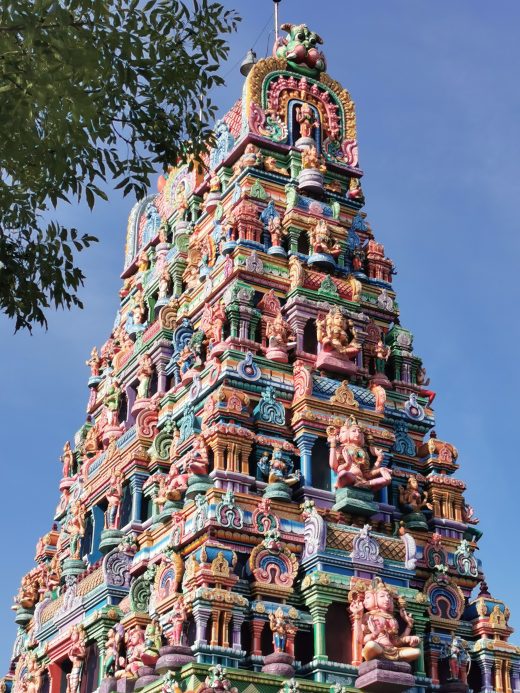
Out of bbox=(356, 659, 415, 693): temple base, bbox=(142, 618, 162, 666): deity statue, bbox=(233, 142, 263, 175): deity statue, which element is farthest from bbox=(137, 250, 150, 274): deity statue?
bbox=(356, 659, 415, 693): temple base

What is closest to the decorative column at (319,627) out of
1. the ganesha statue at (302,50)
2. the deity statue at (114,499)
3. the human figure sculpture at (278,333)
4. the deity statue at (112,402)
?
the human figure sculpture at (278,333)

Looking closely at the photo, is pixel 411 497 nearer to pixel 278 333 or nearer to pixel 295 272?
pixel 278 333

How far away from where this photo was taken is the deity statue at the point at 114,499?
26.3 metres

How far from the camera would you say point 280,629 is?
68.7 ft

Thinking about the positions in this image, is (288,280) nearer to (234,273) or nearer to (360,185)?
(234,273)

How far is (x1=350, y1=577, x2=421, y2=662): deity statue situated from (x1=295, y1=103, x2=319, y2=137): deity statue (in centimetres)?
1291

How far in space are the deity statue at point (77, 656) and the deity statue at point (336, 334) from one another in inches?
321

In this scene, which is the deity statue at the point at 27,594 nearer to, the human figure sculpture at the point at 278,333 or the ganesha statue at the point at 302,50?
the human figure sculpture at the point at 278,333

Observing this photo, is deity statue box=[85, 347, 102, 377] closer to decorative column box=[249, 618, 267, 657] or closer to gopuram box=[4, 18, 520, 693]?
gopuram box=[4, 18, 520, 693]

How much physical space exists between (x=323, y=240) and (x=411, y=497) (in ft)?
21.6

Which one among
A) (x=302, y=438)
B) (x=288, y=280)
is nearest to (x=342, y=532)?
(x=302, y=438)

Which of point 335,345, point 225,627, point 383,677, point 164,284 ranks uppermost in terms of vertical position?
point 164,284

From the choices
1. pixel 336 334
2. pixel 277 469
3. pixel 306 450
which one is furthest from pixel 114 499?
pixel 336 334

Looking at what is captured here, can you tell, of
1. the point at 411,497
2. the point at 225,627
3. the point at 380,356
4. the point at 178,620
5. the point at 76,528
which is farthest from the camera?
the point at 76,528
